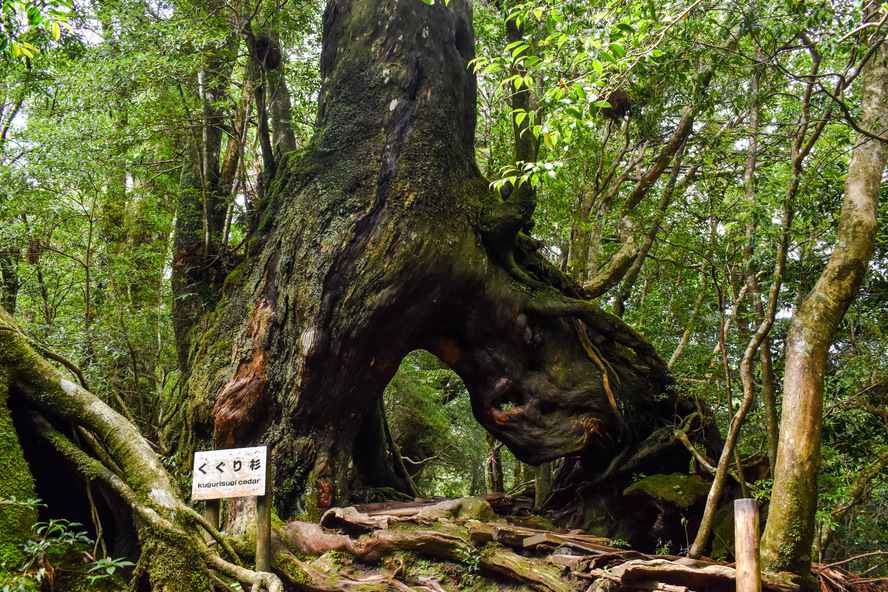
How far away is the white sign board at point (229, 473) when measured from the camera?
3451 millimetres

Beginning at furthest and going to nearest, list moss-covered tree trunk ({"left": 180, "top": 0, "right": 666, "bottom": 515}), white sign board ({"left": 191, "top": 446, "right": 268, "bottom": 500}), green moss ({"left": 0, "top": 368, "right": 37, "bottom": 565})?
moss-covered tree trunk ({"left": 180, "top": 0, "right": 666, "bottom": 515}) → white sign board ({"left": 191, "top": 446, "right": 268, "bottom": 500}) → green moss ({"left": 0, "top": 368, "right": 37, "bottom": 565})

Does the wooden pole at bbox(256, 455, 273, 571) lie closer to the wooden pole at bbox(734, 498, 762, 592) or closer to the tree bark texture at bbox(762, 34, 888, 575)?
the wooden pole at bbox(734, 498, 762, 592)

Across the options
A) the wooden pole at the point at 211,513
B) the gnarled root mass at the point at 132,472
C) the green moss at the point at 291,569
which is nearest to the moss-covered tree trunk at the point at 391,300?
the green moss at the point at 291,569

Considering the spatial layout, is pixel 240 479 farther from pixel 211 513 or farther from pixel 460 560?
pixel 460 560

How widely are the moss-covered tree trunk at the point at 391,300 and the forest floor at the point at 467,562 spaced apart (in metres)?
0.59

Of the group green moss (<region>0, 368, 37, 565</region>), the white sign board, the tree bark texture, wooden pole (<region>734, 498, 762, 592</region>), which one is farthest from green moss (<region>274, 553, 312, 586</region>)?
the tree bark texture

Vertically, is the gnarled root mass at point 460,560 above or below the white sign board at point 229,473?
below

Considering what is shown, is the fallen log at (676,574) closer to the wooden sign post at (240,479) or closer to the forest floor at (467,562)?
the forest floor at (467,562)

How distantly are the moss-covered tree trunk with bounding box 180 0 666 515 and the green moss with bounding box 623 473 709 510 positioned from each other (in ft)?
1.97

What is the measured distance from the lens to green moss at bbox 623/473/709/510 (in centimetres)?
562

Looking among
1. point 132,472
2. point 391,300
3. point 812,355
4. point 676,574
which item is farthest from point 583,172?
point 132,472

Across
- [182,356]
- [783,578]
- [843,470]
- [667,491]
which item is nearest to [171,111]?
[182,356]

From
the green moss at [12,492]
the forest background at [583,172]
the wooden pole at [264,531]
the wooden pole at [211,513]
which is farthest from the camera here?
the forest background at [583,172]

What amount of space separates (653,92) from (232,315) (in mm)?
5988
